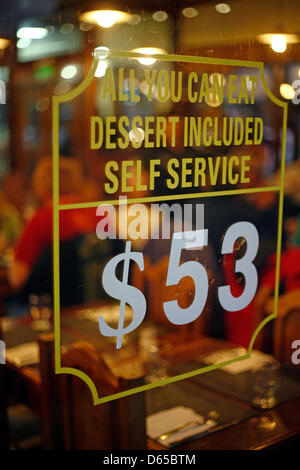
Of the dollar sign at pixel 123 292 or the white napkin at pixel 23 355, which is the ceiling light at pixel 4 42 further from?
the white napkin at pixel 23 355

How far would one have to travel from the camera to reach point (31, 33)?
1.14 meters

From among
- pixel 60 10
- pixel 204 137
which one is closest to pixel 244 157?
pixel 204 137

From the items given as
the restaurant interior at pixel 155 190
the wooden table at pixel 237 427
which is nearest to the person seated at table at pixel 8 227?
the wooden table at pixel 237 427

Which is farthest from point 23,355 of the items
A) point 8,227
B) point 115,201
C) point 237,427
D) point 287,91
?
point 8,227

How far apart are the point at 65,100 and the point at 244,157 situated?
20.6 inches

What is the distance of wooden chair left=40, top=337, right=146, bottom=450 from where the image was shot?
1.37 metres

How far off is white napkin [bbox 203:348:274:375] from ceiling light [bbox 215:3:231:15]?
2.89 ft

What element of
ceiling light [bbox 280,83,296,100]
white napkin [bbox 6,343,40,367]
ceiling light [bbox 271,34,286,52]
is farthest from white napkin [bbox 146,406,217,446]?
ceiling light [bbox 271,34,286,52]

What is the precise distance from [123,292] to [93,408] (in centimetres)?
36

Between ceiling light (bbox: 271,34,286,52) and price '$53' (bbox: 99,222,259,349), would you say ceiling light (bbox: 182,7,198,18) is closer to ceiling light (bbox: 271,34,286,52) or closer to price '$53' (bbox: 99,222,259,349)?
ceiling light (bbox: 271,34,286,52)

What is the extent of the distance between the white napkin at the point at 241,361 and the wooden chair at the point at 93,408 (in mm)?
271

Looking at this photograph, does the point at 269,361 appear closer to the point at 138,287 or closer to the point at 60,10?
the point at 138,287

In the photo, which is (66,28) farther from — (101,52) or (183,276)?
(183,276)

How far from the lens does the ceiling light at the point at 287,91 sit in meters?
1.55
